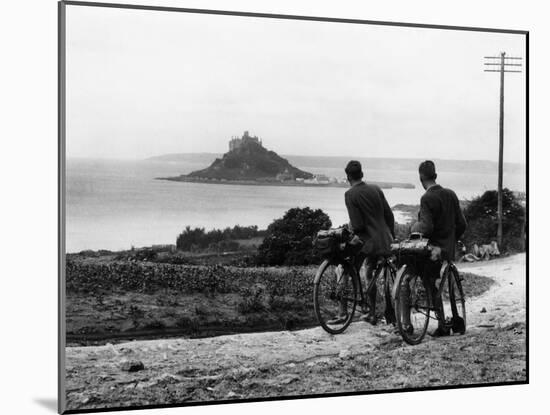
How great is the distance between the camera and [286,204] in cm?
848

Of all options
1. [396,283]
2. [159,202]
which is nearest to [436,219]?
[396,283]

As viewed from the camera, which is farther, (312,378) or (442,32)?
(442,32)

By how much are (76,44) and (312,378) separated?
322 centimetres

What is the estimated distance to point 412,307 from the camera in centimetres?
884

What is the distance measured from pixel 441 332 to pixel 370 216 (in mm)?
1197

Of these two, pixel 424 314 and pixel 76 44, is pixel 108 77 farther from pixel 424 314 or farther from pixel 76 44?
pixel 424 314

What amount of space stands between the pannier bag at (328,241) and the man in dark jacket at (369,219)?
0.16 metres

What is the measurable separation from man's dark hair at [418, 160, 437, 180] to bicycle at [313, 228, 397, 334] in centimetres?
86

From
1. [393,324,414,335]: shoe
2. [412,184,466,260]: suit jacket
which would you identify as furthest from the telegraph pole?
[393,324,414,335]: shoe

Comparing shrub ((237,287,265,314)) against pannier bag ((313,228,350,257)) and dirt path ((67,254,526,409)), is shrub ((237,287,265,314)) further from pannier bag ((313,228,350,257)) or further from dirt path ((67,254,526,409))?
pannier bag ((313,228,350,257))

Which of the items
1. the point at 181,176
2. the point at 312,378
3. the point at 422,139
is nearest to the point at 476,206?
the point at 422,139

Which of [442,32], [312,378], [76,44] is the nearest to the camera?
[76,44]

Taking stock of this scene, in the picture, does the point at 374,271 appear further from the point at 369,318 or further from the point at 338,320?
the point at 338,320

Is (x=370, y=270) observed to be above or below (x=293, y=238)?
below
